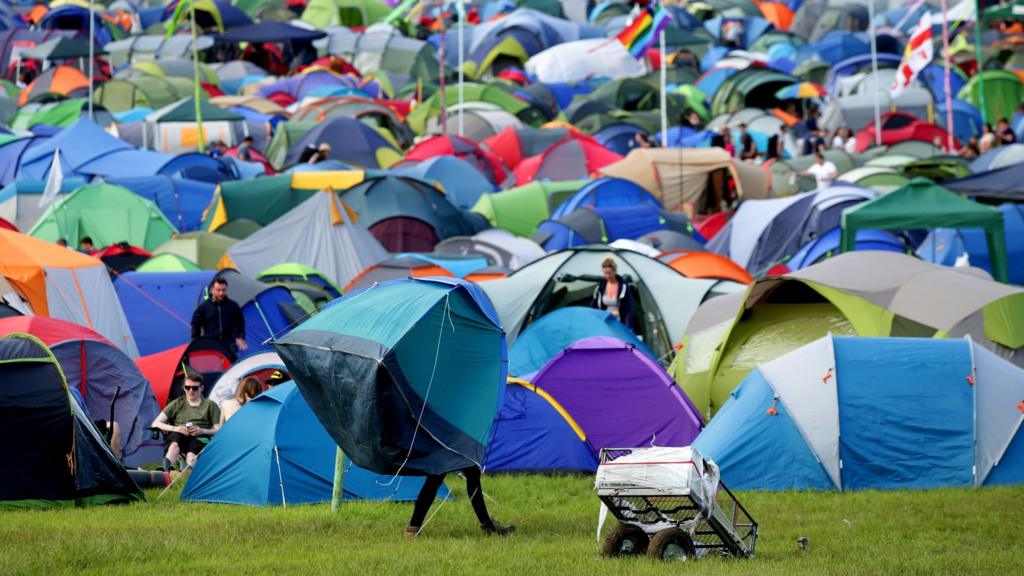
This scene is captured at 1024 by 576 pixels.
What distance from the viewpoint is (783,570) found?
934 cm

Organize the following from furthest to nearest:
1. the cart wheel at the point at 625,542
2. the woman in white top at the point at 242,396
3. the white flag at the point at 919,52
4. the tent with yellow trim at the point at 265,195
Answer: the white flag at the point at 919,52
the tent with yellow trim at the point at 265,195
the woman in white top at the point at 242,396
the cart wheel at the point at 625,542

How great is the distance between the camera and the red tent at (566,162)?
121 ft

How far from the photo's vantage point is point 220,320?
17.8 m

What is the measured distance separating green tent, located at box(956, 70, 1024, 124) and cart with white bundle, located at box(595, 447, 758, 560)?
128ft

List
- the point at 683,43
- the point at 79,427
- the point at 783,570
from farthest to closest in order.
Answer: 1. the point at 683,43
2. the point at 79,427
3. the point at 783,570

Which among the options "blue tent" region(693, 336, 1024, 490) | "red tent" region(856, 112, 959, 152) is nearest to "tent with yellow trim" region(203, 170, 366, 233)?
"red tent" region(856, 112, 959, 152)

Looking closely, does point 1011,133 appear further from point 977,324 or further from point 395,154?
point 977,324

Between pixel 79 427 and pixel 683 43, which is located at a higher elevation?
pixel 79 427

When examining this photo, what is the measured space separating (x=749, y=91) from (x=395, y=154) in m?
14.8

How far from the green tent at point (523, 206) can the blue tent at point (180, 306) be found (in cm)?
1146

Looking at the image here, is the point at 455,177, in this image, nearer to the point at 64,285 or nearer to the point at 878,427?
the point at 64,285

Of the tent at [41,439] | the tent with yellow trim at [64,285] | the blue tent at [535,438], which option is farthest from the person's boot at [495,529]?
the tent with yellow trim at [64,285]

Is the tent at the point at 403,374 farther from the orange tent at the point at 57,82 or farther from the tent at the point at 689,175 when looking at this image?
the orange tent at the point at 57,82

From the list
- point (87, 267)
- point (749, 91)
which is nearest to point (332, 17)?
point (749, 91)
